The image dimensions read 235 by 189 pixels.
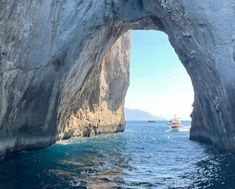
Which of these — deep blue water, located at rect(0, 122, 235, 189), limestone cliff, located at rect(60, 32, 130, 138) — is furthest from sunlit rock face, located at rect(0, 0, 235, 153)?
limestone cliff, located at rect(60, 32, 130, 138)

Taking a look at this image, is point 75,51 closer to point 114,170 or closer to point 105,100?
point 114,170

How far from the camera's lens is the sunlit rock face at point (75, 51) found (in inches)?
944

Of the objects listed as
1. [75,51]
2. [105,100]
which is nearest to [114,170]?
[75,51]

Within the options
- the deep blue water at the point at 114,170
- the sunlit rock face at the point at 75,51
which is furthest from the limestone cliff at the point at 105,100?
the deep blue water at the point at 114,170

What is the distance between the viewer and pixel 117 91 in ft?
213

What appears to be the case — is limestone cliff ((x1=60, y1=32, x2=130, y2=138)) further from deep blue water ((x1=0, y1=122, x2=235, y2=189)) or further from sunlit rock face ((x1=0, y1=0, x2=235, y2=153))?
deep blue water ((x1=0, y1=122, x2=235, y2=189))

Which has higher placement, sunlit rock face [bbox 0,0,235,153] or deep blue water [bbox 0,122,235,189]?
sunlit rock face [bbox 0,0,235,153]

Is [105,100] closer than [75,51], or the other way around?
[75,51]

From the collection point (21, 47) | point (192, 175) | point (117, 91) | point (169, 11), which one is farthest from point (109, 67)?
point (192, 175)

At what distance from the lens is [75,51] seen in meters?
30.0

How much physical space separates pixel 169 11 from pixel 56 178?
606 inches

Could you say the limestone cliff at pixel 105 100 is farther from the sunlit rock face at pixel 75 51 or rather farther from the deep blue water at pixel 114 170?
the deep blue water at pixel 114 170

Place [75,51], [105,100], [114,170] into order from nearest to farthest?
[114,170], [75,51], [105,100]

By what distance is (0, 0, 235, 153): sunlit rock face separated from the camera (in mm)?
23969
